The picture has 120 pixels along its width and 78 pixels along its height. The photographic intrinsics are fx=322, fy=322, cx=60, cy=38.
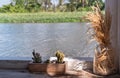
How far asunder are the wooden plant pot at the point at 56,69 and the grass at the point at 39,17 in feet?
13.4

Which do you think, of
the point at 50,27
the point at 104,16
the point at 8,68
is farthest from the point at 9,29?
the point at 104,16

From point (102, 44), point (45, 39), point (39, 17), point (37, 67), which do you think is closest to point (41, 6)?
point (39, 17)

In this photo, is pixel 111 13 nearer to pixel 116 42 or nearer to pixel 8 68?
pixel 116 42

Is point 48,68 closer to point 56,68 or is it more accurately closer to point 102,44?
point 56,68

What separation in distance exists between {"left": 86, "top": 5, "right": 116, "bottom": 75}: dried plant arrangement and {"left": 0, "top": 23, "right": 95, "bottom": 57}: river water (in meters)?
0.93

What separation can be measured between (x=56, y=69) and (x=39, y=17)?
18.9ft

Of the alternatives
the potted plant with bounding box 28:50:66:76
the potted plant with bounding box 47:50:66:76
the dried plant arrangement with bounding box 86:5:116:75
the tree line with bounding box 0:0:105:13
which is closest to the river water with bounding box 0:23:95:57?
the tree line with bounding box 0:0:105:13

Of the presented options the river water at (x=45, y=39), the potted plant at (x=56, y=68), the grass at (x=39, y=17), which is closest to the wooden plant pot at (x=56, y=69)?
the potted plant at (x=56, y=68)

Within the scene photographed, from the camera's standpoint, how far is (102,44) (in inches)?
187

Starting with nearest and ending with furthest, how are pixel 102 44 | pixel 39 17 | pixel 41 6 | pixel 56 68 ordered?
pixel 102 44 < pixel 56 68 < pixel 41 6 < pixel 39 17

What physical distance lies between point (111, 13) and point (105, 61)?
0.74 m

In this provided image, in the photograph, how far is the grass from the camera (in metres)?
9.38

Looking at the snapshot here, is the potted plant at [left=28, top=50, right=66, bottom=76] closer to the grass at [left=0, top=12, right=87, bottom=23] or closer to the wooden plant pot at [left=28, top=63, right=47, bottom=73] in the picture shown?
the wooden plant pot at [left=28, top=63, right=47, bottom=73]

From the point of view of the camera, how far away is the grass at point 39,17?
9.38m
